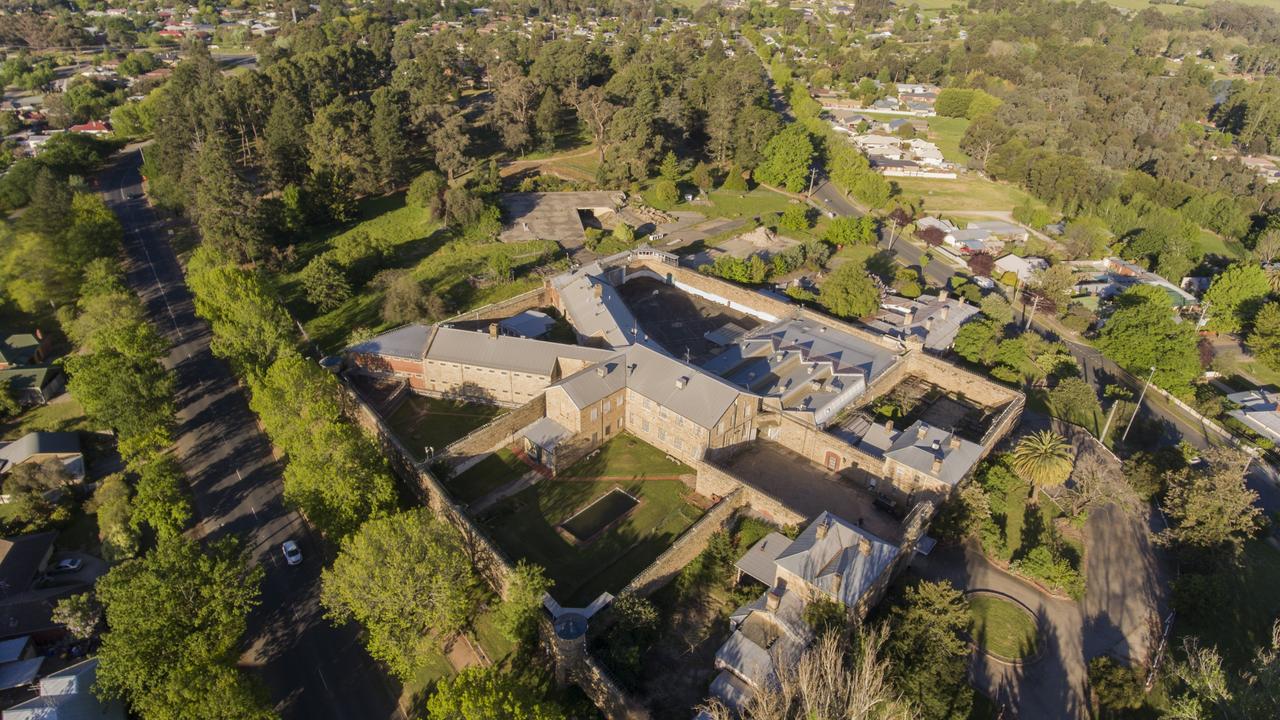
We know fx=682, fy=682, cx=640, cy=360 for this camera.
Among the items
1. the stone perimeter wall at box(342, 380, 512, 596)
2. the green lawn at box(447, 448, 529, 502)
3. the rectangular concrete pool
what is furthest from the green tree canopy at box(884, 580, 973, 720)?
the green lawn at box(447, 448, 529, 502)

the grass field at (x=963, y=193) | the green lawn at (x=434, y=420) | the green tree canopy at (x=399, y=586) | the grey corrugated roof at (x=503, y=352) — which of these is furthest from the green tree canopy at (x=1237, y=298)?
the green tree canopy at (x=399, y=586)

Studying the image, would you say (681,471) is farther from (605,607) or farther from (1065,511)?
(1065,511)

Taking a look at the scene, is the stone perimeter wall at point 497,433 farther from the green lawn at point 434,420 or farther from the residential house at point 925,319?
the residential house at point 925,319

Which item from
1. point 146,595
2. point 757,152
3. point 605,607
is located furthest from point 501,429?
point 757,152

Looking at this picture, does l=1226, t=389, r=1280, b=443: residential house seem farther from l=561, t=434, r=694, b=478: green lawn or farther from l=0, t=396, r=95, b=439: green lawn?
l=0, t=396, r=95, b=439: green lawn

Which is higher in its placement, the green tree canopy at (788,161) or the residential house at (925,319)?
the green tree canopy at (788,161)
